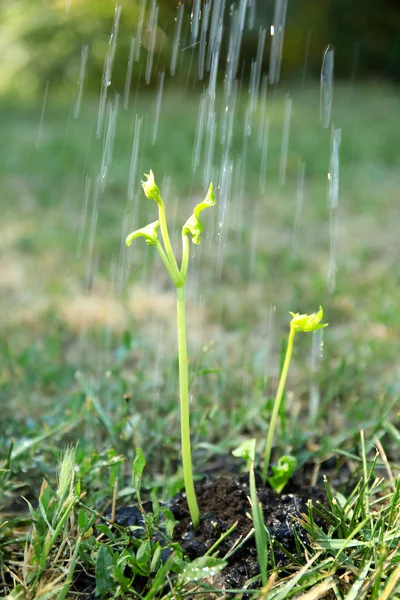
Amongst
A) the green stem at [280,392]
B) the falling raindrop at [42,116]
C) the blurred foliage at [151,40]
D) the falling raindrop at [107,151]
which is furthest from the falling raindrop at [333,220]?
the blurred foliage at [151,40]

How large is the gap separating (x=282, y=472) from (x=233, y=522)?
0.15 metres

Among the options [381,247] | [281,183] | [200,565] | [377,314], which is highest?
[281,183]

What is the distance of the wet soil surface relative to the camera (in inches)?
39.2

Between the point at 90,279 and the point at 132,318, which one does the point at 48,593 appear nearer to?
the point at 132,318

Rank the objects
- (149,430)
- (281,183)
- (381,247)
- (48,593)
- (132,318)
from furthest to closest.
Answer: (281,183) < (381,247) < (132,318) < (149,430) < (48,593)

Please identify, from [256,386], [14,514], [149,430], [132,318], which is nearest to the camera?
[14,514]

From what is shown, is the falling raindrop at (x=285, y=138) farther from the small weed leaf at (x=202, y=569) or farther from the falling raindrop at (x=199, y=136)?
the small weed leaf at (x=202, y=569)

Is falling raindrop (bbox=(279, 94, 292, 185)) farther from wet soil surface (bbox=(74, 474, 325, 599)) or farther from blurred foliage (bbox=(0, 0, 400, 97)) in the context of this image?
wet soil surface (bbox=(74, 474, 325, 599))

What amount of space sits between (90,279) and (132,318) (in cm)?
55

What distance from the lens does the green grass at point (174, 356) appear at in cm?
102

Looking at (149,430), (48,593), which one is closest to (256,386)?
(149,430)

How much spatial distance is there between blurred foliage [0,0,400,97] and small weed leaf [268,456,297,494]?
6.57m

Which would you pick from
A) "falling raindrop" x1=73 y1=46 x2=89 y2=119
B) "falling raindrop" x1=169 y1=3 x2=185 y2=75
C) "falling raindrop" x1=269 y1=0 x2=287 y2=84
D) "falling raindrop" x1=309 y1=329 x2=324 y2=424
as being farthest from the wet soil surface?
"falling raindrop" x1=269 y1=0 x2=287 y2=84

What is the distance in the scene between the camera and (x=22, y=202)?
4.00 m
